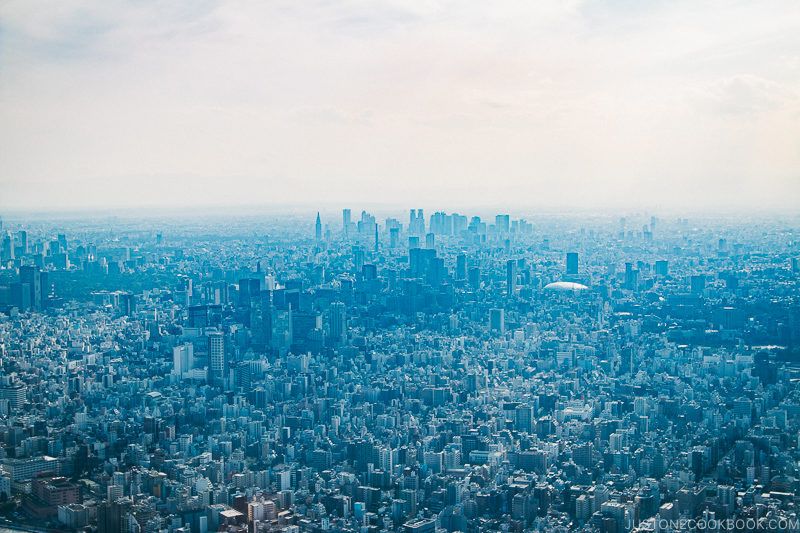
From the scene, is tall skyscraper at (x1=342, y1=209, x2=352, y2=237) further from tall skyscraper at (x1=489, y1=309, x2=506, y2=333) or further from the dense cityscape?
tall skyscraper at (x1=489, y1=309, x2=506, y2=333)

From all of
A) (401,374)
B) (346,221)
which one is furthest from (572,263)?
(401,374)

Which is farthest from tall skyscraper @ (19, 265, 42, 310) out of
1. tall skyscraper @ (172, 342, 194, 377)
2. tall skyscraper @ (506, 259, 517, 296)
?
tall skyscraper @ (506, 259, 517, 296)

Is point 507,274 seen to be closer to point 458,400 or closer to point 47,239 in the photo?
point 458,400

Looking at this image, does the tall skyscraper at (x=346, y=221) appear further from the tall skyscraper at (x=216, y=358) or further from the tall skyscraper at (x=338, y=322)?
the tall skyscraper at (x=216, y=358)

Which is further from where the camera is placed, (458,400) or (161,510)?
(458,400)

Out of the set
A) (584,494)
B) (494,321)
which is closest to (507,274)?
(494,321)

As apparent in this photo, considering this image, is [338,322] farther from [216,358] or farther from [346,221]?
[346,221]

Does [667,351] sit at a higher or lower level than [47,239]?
lower

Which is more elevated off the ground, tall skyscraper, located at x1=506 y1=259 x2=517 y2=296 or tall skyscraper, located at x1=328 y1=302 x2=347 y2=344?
tall skyscraper, located at x1=506 y1=259 x2=517 y2=296
